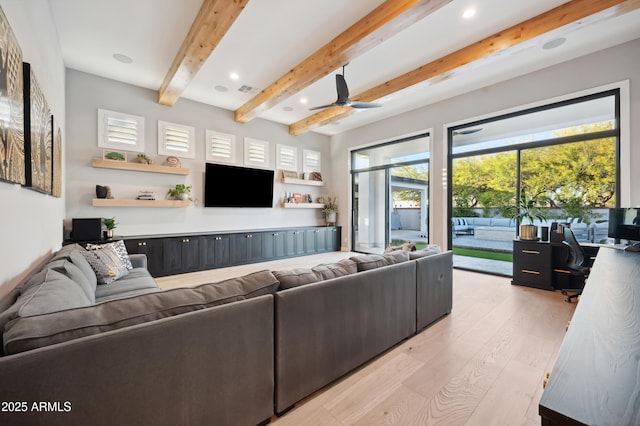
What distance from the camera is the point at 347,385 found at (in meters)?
1.85

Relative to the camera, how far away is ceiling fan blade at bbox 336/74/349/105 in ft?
12.3

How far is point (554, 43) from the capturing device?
3.55m

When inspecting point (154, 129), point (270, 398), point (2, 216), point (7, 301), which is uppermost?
point (154, 129)

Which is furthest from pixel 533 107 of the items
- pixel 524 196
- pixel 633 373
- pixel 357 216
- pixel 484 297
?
pixel 633 373

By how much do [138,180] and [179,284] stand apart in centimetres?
220

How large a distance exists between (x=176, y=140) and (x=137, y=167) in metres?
0.95

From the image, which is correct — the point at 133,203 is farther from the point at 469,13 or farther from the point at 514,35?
the point at 514,35

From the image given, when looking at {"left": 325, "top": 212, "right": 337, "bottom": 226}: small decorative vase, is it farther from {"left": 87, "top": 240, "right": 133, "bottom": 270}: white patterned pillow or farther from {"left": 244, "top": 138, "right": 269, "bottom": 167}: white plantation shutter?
{"left": 87, "top": 240, "right": 133, "bottom": 270}: white patterned pillow

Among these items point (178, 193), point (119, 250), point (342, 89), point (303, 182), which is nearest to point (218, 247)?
point (178, 193)

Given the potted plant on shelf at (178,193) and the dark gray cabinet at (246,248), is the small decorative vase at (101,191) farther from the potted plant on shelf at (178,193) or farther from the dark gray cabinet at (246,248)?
the dark gray cabinet at (246,248)

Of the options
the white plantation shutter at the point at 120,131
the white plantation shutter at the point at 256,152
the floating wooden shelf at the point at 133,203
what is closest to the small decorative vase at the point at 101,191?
the floating wooden shelf at the point at 133,203

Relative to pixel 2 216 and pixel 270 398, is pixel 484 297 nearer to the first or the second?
pixel 270 398

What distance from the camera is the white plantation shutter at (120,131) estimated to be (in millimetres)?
4633

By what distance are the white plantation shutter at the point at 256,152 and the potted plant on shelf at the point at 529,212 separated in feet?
17.5
